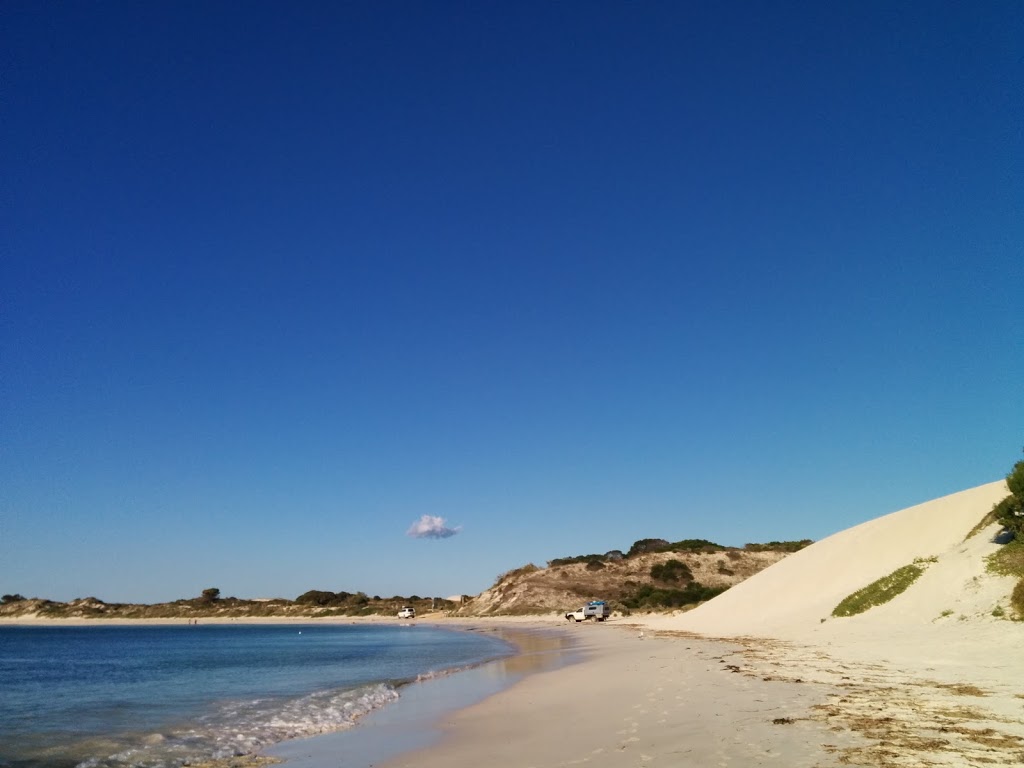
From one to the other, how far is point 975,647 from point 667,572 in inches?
3006

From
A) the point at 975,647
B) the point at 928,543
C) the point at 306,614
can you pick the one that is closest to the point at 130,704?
the point at 975,647

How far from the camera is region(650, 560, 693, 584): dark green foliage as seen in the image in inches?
3487

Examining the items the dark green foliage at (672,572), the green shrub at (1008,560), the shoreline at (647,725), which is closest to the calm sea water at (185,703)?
the shoreline at (647,725)

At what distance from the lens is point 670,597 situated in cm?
6962

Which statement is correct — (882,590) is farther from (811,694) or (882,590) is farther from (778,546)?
(778,546)

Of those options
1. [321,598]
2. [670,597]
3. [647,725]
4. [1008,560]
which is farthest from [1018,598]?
[321,598]

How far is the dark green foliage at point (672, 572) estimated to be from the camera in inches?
3487

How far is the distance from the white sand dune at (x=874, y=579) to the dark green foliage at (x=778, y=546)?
182ft

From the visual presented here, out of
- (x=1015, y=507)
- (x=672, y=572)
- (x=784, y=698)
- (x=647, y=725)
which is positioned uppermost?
(x=672, y=572)

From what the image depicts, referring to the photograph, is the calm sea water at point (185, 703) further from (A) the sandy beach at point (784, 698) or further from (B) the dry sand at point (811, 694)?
(B) the dry sand at point (811, 694)

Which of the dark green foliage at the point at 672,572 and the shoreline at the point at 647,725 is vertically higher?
the dark green foliage at the point at 672,572

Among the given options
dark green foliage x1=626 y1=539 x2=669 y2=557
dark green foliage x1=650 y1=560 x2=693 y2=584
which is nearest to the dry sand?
dark green foliage x1=650 y1=560 x2=693 y2=584

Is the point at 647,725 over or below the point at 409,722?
over

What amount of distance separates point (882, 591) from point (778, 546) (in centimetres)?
7700
